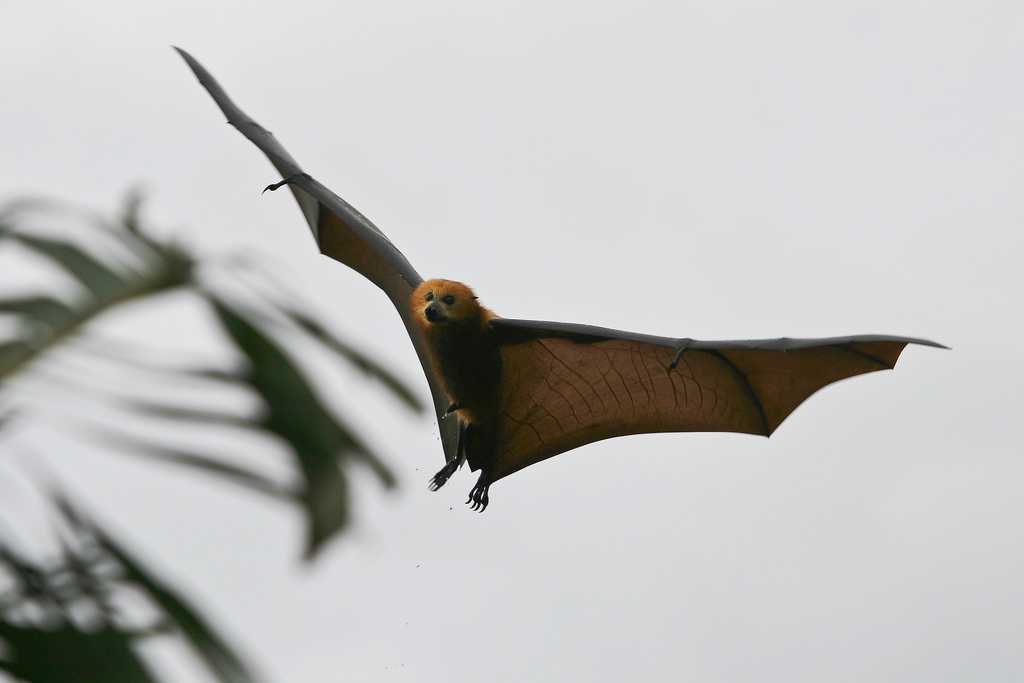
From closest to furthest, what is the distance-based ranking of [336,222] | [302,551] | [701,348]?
[302,551], [701,348], [336,222]

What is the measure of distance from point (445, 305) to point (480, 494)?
6.45 feet

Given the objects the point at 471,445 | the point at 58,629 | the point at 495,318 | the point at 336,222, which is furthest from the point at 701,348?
the point at 58,629

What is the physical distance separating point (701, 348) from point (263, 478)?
7307 mm

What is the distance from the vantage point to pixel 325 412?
1119 mm

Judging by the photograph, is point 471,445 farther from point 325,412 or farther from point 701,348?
point 325,412

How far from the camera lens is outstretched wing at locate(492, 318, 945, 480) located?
8.47 meters

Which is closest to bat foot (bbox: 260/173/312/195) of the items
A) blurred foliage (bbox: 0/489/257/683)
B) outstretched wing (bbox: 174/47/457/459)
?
outstretched wing (bbox: 174/47/457/459)

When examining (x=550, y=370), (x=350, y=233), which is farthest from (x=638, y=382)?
(x=350, y=233)

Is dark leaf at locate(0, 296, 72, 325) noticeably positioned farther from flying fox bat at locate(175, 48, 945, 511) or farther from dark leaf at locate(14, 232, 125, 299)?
flying fox bat at locate(175, 48, 945, 511)

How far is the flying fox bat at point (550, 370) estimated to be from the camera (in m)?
8.27

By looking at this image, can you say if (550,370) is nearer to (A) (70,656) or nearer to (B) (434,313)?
(B) (434,313)

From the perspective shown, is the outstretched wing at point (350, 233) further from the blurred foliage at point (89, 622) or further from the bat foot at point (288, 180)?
the blurred foliage at point (89, 622)

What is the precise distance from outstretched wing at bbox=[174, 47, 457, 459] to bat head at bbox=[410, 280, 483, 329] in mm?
909

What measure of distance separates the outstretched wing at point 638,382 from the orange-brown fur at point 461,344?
130 millimetres
